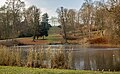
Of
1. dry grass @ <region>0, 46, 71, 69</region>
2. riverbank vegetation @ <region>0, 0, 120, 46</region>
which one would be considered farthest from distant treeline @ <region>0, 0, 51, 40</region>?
dry grass @ <region>0, 46, 71, 69</region>

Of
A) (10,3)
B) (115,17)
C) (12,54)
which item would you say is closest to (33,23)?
(10,3)

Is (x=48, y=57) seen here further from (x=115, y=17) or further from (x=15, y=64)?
(x=115, y=17)

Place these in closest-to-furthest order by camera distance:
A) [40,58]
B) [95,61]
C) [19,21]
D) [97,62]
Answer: [40,58] < [97,62] < [95,61] < [19,21]

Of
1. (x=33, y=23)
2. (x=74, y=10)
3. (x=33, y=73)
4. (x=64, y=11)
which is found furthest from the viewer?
(x=74, y=10)

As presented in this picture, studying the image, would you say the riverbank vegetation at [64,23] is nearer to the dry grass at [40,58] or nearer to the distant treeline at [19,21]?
the distant treeline at [19,21]

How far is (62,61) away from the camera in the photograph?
17688mm

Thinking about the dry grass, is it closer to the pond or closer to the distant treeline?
the pond

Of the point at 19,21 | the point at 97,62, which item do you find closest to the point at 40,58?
the point at 97,62

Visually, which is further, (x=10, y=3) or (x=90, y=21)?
(x=90, y=21)

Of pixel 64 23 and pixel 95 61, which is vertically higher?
pixel 64 23

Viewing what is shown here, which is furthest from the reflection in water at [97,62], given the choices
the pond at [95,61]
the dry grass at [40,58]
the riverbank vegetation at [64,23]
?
the riverbank vegetation at [64,23]

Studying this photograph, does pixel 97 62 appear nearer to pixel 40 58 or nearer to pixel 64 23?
pixel 40 58

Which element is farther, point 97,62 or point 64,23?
point 64,23

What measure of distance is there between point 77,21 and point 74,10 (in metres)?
4.54
